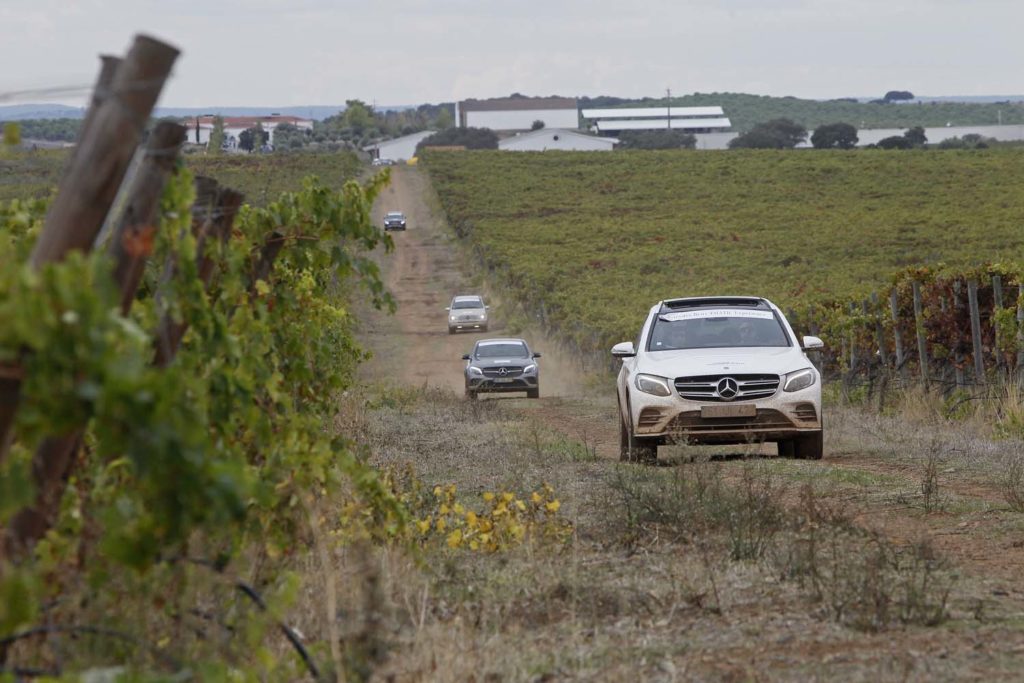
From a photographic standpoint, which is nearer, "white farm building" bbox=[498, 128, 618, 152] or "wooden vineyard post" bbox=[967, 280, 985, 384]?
"wooden vineyard post" bbox=[967, 280, 985, 384]

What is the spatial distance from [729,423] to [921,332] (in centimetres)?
740

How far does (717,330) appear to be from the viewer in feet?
48.2

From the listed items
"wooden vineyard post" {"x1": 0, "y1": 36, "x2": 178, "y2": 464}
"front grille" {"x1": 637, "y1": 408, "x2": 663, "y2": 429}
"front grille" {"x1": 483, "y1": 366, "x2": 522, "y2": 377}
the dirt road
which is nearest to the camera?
"wooden vineyard post" {"x1": 0, "y1": 36, "x2": 178, "y2": 464}

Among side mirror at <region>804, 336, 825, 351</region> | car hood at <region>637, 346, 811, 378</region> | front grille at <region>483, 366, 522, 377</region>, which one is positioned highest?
side mirror at <region>804, 336, 825, 351</region>

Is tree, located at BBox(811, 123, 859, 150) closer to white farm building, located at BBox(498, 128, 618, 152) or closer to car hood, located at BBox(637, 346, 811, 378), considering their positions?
white farm building, located at BBox(498, 128, 618, 152)

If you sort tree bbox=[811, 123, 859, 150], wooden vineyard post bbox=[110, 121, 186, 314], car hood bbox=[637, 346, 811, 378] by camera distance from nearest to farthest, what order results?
wooden vineyard post bbox=[110, 121, 186, 314]
car hood bbox=[637, 346, 811, 378]
tree bbox=[811, 123, 859, 150]

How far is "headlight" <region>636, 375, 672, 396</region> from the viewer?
13445 mm

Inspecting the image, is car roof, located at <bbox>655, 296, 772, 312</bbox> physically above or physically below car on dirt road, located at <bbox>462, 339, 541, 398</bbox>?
above

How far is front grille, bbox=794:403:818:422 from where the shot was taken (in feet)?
44.0

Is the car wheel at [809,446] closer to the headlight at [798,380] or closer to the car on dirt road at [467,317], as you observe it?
the headlight at [798,380]

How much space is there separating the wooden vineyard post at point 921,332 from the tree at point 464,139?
5596 inches

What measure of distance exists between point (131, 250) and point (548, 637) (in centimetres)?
279

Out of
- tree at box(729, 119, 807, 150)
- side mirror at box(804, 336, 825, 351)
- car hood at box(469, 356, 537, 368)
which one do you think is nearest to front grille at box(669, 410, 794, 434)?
side mirror at box(804, 336, 825, 351)

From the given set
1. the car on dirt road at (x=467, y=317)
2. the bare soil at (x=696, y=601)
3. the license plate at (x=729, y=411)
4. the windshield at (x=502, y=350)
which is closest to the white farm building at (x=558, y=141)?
the car on dirt road at (x=467, y=317)
